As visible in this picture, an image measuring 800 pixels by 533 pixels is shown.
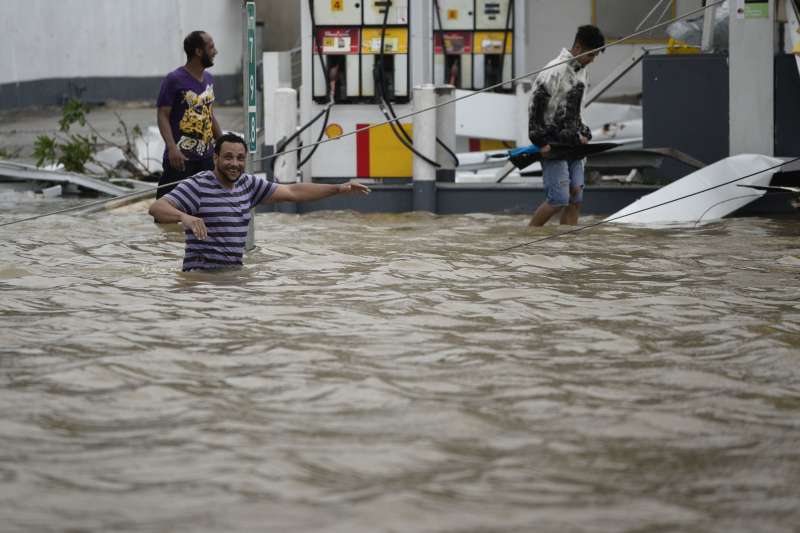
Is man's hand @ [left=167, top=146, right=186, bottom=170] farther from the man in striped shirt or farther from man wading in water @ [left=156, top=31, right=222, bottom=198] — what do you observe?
the man in striped shirt

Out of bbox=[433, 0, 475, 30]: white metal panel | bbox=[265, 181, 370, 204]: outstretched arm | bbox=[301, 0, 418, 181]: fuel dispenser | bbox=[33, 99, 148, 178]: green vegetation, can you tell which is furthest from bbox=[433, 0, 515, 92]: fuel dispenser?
bbox=[265, 181, 370, 204]: outstretched arm

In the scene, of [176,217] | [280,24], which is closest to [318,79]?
[176,217]

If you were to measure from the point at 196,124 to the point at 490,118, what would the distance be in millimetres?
5698

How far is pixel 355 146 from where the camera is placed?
564 inches

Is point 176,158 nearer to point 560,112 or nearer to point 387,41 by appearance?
point 560,112

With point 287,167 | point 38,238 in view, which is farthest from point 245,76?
point 287,167

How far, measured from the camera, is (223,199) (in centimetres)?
863

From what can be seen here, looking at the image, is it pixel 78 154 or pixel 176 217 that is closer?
pixel 176 217

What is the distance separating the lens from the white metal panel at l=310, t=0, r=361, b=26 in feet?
46.3

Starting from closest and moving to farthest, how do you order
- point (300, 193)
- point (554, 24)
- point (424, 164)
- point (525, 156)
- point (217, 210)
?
point (217, 210), point (300, 193), point (525, 156), point (424, 164), point (554, 24)

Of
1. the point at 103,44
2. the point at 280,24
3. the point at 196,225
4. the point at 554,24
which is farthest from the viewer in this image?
the point at 280,24

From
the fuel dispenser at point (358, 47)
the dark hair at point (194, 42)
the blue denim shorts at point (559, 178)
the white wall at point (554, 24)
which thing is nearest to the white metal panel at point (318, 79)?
the fuel dispenser at point (358, 47)

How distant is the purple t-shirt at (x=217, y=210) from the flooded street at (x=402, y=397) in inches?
5.9

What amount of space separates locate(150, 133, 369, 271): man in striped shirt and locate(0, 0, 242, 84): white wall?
A: 53.8 feet
